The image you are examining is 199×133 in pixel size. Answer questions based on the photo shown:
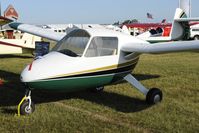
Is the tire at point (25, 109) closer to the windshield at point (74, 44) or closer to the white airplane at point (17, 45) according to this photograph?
the windshield at point (74, 44)

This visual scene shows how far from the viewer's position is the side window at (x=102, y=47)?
7285mm

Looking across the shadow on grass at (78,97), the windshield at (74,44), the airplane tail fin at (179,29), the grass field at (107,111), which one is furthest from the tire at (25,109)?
the airplane tail fin at (179,29)

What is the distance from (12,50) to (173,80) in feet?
38.1

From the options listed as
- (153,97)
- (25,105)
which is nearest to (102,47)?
(153,97)

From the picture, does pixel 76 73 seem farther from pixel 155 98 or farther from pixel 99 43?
pixel 155 98

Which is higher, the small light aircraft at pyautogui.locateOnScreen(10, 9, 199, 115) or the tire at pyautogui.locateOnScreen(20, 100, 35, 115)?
the small light aircraft at pyautogui.locateOnScreen(10, 9, 199, 115)

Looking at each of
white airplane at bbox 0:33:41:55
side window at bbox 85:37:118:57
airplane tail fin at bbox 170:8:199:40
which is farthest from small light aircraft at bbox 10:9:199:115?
white airplane at bbox 0:33:41:55

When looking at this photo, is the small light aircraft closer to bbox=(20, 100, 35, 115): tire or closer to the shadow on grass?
bbox=(20, 100, 35, 115): tire

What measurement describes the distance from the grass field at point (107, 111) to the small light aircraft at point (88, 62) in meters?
0.48

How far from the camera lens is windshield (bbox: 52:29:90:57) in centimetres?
714

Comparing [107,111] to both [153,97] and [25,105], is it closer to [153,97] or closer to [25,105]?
[153,97]

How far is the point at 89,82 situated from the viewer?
23.9 feet

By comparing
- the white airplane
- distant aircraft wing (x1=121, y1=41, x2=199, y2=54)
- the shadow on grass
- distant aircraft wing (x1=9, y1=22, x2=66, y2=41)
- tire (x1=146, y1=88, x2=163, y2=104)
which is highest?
distant aircraft wing (x1=9, y1=22, x2=66, y2=41)

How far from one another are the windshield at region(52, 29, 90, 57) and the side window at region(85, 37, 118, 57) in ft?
0.52
